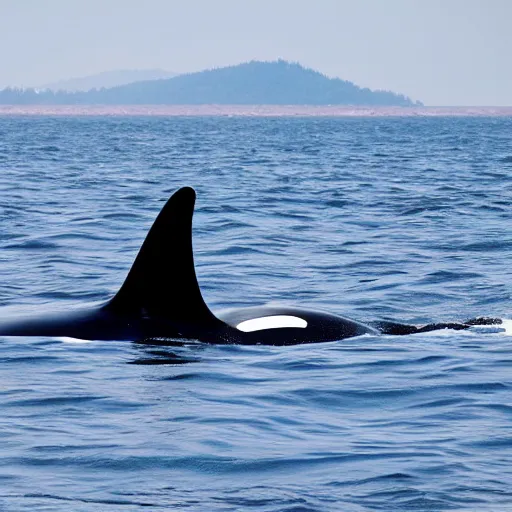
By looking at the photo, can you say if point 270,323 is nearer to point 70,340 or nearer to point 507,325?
point 70,340

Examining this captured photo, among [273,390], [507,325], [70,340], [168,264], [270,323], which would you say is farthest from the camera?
[507,325]

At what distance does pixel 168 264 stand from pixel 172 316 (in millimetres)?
460

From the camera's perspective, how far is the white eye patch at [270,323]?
9680 millimetres

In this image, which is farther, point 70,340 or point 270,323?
point 270,323

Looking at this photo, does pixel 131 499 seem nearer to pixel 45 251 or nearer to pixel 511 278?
pixel 511 278

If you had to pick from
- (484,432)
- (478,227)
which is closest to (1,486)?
(484,432)

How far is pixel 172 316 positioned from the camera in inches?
370

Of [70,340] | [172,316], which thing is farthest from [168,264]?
[70,340]

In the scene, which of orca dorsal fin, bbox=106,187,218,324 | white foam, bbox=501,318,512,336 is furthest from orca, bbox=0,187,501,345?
white foam, bbox=501,318,512,336

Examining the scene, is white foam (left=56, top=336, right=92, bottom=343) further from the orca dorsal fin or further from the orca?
the orca dorsal fin

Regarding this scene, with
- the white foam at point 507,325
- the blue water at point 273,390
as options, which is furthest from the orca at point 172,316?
the white foam at point 507,325

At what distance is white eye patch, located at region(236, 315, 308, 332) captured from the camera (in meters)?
9.68

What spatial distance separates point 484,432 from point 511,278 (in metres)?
6.95

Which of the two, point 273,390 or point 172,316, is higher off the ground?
point 172,316
